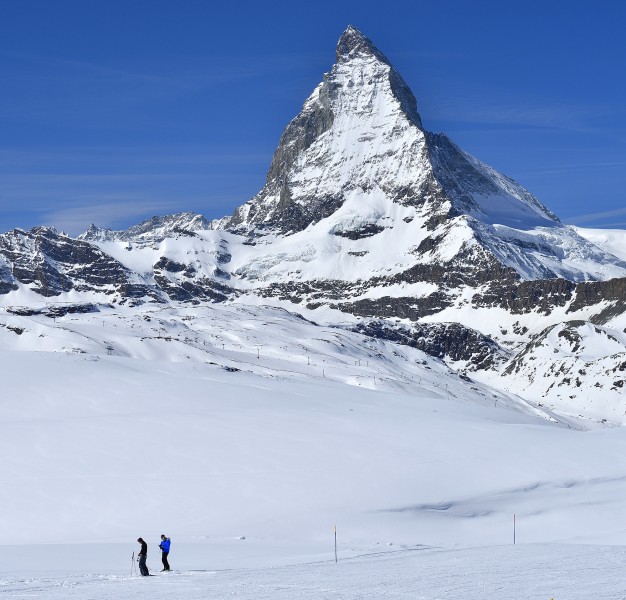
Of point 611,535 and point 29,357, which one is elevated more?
point 29,357

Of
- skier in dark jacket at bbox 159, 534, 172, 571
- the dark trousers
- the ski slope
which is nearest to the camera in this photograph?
the ski slope

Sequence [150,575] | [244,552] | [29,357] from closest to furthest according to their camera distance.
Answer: [150,575]
[244,552]
[29,357]

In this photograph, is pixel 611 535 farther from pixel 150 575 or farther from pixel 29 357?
pixel 29 357

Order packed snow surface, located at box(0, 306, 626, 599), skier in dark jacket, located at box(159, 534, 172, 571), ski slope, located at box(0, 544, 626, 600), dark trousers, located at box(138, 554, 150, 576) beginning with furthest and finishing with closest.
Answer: skier in dark jacket, located at box(159, 534, 172, 571), dark trousers, located at box(138, 554, 150, 576), packed snow surface, located at box(0, 306, 626, 599), ski slope, located at box(0, 544, 626, 600)

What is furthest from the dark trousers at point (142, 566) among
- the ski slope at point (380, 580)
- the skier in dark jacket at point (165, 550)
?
the skier in dark jacket at point (165, 550)

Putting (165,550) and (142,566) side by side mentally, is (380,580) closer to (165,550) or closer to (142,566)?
(142,566)

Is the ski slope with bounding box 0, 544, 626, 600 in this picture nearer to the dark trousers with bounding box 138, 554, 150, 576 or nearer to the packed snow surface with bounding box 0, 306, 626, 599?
the packed snow surface with bounding box 0, 306, 626, 599

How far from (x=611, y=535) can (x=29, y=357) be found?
67.5 m

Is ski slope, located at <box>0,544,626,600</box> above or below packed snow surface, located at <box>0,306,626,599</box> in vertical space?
below

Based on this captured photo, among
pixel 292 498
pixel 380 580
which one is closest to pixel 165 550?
pixel 380 580

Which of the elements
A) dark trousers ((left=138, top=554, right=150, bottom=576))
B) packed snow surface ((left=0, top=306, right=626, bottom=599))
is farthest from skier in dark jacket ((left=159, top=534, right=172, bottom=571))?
dark trousers ((left=138, top=554, right=150, bottom=576))

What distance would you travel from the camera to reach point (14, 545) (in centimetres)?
5109

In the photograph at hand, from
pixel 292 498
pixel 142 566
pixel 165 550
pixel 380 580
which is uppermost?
pixel 292 498

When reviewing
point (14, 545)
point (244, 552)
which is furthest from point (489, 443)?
point (14, 545)
